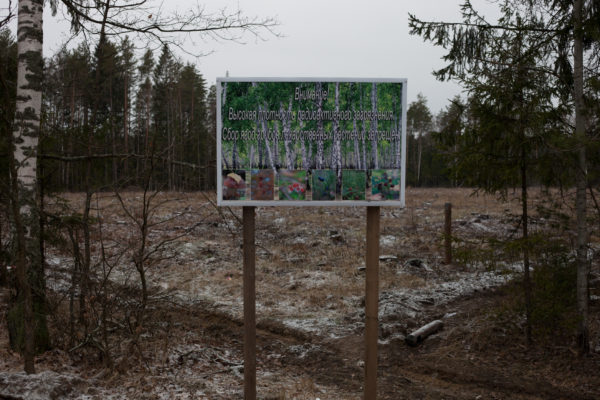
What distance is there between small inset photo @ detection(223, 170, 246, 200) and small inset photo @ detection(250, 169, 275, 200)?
0.08 m

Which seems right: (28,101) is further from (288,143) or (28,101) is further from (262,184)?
(288,143)

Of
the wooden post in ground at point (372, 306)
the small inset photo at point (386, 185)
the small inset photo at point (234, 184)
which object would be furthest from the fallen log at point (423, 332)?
the small inset photo at point (234, 184)

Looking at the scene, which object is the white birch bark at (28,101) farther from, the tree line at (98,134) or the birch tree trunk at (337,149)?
the birch tree trunk at (337,149)

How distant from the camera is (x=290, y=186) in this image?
13.2 ft

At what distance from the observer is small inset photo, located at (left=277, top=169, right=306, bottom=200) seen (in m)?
4.03

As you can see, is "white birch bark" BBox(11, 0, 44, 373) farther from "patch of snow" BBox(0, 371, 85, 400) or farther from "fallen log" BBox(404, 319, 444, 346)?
"fallen log" BBox(404, 319, 444, 346)

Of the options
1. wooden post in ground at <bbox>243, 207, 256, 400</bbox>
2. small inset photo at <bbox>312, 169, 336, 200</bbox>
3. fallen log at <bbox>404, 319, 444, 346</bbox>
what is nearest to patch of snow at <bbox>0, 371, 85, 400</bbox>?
wooden post in ground at <bbox>243, 207, 256, 400</bbox>

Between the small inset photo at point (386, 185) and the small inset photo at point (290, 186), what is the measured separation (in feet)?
2.10

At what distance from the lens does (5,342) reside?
20.7ft

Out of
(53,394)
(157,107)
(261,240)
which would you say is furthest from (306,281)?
Result: (157,107)

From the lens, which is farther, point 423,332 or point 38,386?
point 423,332

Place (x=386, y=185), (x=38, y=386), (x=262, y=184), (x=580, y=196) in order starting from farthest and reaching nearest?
1. (x=580, y=196)
2. (x=38, y=386)
3. (x=386, y=185)
4. (x=262, y=184)

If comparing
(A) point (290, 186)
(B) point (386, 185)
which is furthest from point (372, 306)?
(A) point (290, 186)

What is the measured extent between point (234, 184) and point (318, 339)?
15.4 ft
